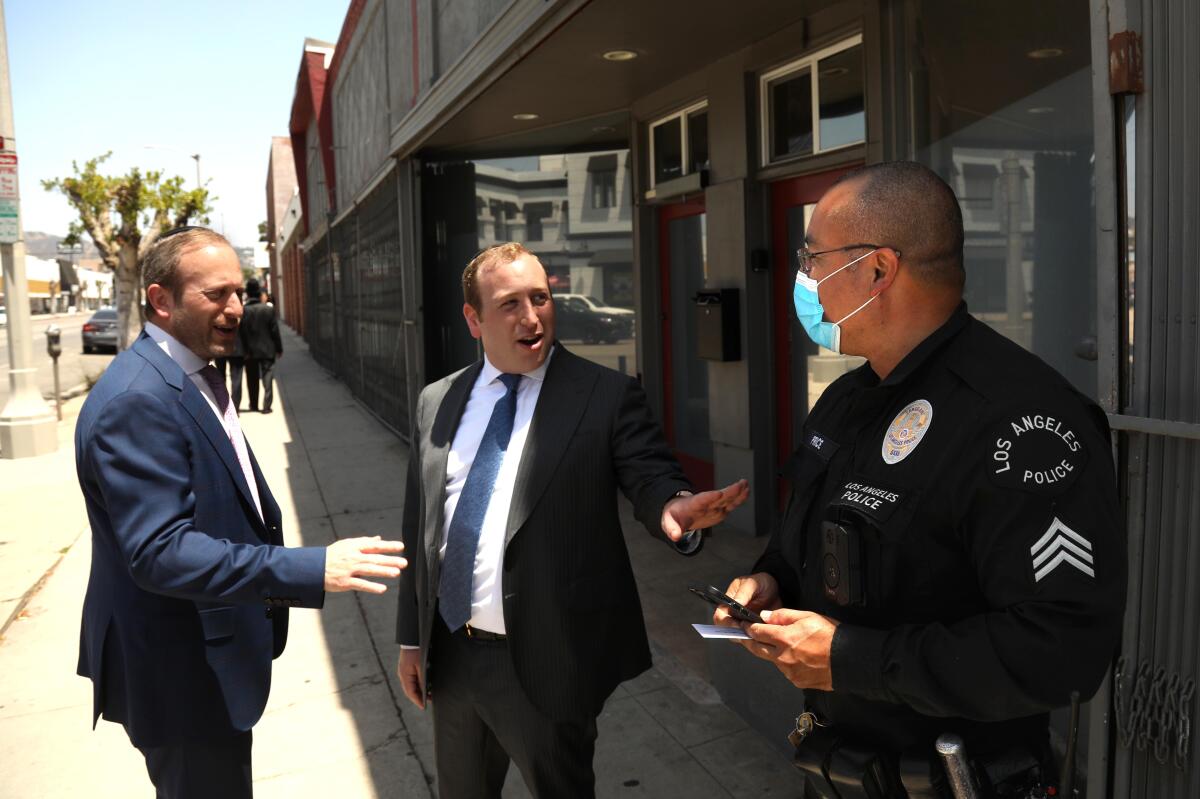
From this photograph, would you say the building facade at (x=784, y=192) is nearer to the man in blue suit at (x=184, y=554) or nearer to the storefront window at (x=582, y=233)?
the storefront window at (x=582, y=233)

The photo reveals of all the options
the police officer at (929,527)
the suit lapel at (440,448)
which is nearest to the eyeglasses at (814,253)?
the police officer at (929,527)

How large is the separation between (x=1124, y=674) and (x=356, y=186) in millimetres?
13899

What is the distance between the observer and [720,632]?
1761mm

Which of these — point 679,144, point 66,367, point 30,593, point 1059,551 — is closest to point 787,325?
point 679,144

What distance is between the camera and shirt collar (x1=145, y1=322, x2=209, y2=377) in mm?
2459

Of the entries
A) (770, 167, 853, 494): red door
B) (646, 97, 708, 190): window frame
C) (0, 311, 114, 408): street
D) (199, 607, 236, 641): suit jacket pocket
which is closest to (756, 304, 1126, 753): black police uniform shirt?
(199, 607, 236, 641): suit jacket pocket

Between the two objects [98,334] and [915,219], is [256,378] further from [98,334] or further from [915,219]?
[98,334]

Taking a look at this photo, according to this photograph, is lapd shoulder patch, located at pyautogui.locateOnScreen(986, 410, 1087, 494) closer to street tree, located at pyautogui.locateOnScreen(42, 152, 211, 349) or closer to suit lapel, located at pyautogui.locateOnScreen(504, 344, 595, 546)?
suit lapel, located at pyautogui.locateOnScreen(504, 344, 595, 546)

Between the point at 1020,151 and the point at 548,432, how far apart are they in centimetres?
260

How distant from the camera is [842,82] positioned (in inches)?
209

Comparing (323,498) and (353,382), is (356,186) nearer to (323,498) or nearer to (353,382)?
(353,382)

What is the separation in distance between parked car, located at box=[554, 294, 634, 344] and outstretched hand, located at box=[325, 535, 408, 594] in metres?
6.16

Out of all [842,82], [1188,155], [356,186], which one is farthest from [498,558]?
[356,186]

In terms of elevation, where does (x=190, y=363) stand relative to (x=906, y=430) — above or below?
above
